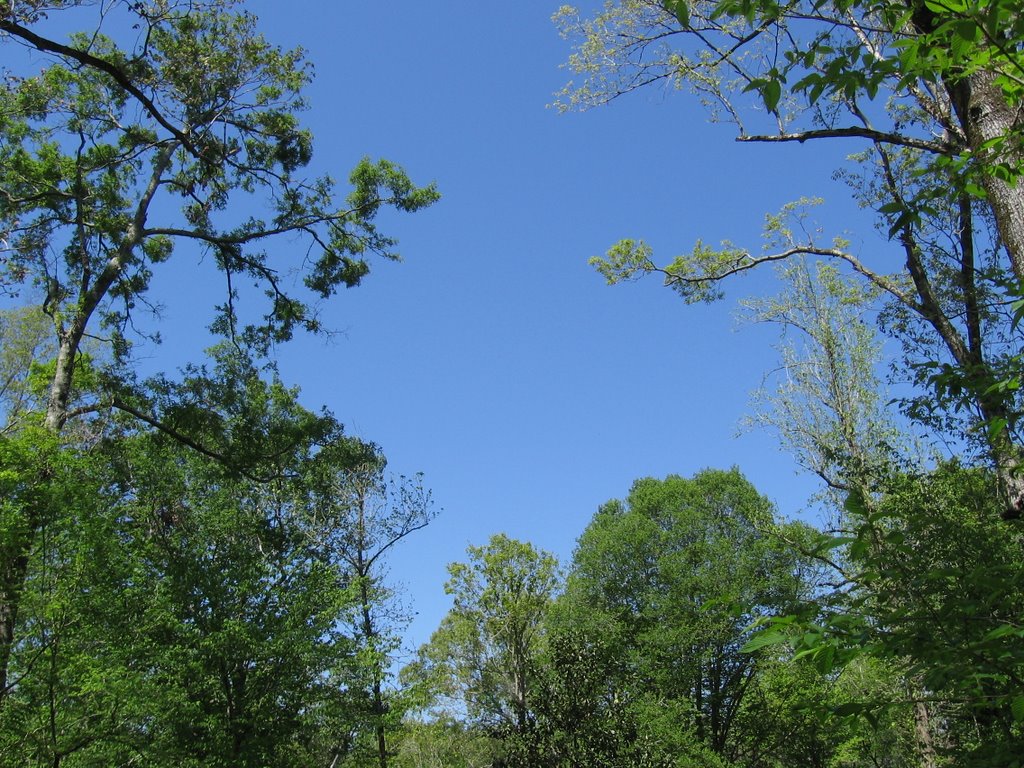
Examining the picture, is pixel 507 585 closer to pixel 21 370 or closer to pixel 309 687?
pixel 309 687

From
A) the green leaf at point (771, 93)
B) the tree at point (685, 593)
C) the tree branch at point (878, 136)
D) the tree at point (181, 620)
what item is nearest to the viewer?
the green leaf at point (771, 93)

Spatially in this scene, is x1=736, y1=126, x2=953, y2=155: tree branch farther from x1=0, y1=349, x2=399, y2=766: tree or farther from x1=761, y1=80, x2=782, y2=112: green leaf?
Answer: x1=0, y1=349, x2=399, y2=766: tree

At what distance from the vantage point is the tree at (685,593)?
1806 centimetres

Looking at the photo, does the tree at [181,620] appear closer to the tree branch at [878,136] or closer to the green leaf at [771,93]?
the green leaf at [771,93]

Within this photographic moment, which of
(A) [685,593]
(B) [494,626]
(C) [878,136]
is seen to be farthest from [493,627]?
(C) [878,136]

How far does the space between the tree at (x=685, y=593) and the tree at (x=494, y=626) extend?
1.88 meters

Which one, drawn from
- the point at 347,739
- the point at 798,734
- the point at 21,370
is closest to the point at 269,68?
the point at 347,739

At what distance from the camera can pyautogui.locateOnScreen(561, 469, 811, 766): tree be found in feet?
59.3

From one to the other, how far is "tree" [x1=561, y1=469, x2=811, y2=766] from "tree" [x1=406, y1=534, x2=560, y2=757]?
1.88 metres

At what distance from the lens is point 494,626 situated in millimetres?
18031

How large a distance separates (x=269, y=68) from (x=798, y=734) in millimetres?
21020

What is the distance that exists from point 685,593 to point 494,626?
618 cm

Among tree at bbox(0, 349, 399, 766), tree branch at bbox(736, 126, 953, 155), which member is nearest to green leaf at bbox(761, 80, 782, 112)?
tree branch at bbox(736, 126, 953, 155)

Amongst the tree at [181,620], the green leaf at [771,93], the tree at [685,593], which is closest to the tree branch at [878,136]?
the green leaf at [771,93]
